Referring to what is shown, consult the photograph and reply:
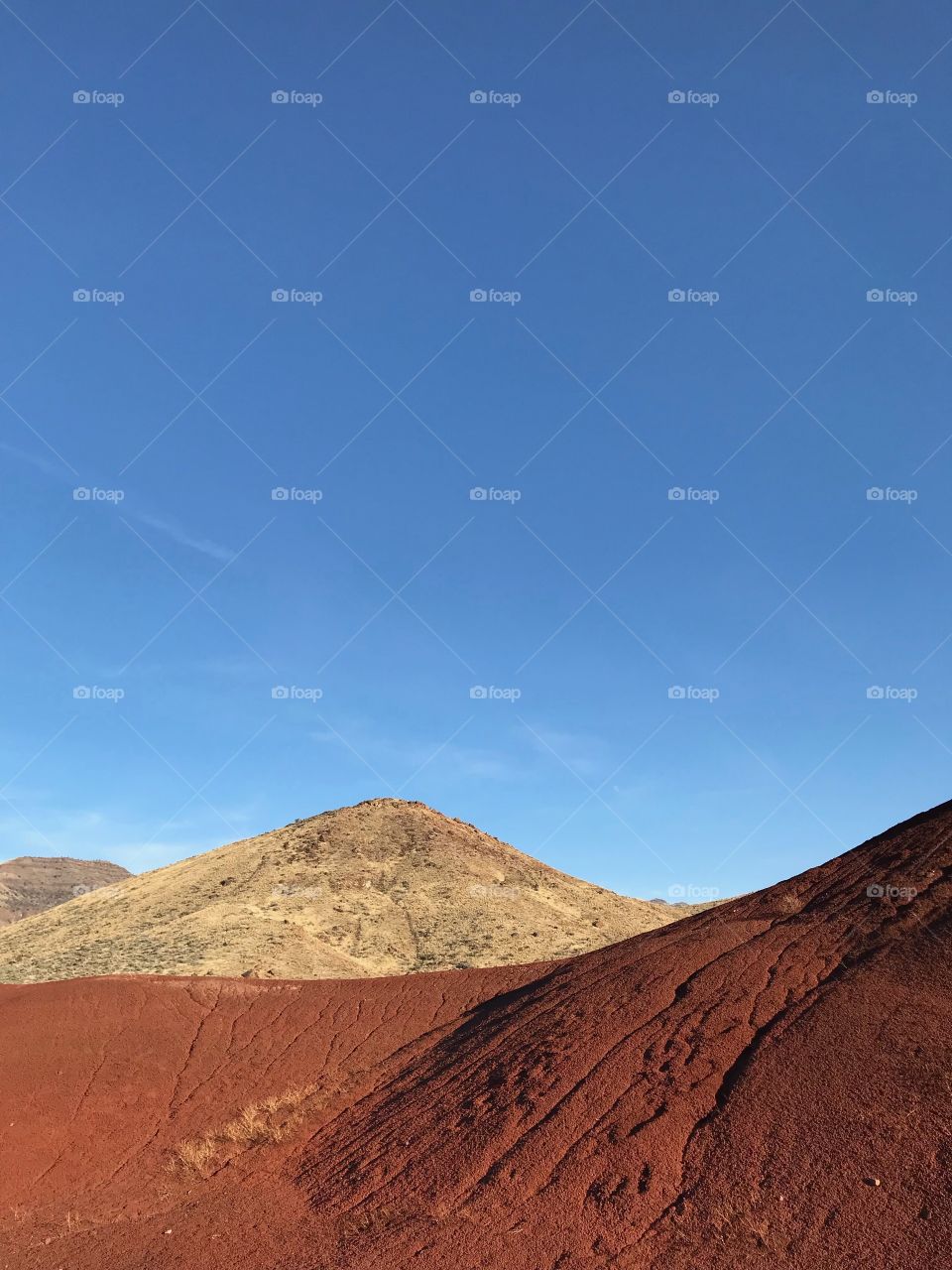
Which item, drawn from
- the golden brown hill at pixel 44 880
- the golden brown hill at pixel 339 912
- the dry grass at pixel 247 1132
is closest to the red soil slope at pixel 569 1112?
the dry grass at pixel 247 1132

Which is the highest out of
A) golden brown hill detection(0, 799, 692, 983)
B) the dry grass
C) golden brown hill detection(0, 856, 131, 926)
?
golden brown hill detection(0, 856, 131, 926)

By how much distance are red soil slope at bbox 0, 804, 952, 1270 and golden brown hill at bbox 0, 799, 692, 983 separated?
1999 centimetres

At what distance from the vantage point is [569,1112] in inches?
671

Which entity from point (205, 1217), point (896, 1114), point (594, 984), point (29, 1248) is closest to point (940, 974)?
point (896, 1114)

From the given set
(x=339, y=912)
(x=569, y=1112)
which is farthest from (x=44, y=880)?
(x=569, y=1112)

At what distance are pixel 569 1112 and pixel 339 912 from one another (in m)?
42.5

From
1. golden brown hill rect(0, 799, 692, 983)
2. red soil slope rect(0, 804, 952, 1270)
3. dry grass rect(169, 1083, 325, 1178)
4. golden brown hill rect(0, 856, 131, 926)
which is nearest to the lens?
red soil slope rect(0, 804, 952, 1270)

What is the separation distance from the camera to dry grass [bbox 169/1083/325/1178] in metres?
20.3

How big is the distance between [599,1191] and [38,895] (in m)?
146

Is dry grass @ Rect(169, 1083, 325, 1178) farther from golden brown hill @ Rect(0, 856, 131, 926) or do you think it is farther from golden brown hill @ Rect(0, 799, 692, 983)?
golden brown hill @ Rect(0, 856, 131, 926)

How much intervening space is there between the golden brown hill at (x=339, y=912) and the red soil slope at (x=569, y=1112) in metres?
20.0

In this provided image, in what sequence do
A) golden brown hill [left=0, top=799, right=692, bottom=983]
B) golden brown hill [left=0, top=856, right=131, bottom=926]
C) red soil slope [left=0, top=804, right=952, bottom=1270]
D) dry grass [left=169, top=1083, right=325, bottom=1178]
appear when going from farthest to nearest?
golden brown hill [left=0, top=856, right=131, bottom=926]
golden brown hill [left=0, top=799, right=692, bottom=983]
dry grass [left=169, top=1083, right=325, bottom=1178]
red soil slope [left=0, top=804, right=952, bottom=1270]

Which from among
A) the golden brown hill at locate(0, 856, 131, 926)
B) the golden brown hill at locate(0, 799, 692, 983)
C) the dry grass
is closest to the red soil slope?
the dry grass

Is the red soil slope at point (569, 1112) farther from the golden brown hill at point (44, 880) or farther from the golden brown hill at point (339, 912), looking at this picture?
the golden brown hill at point (44, 880)
